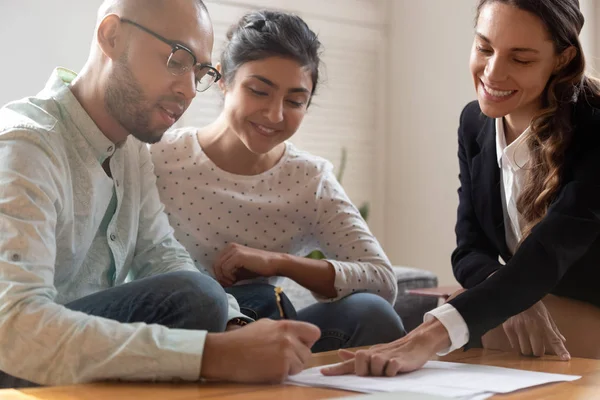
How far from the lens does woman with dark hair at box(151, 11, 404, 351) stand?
1.78m

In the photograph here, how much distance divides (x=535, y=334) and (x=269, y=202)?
71 cm

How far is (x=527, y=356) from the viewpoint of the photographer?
146 centimetres

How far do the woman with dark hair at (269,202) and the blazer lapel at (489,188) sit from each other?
0.28 meters

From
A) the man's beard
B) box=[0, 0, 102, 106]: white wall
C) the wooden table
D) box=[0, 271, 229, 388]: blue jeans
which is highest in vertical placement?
box=[0, 0, 102, 106]: white wall

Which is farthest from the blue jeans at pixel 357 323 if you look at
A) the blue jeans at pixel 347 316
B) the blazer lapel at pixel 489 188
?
the blazer lapel at pixel 489 188

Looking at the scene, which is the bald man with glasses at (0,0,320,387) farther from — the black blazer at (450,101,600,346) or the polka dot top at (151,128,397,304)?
the black blazer at (450,101,600,346)

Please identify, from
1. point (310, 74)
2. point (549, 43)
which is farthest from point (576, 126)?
point (310, 74)

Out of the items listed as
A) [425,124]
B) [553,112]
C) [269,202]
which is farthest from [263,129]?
[425,124]

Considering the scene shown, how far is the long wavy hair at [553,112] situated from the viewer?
60.1 inches

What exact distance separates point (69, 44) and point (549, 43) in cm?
227

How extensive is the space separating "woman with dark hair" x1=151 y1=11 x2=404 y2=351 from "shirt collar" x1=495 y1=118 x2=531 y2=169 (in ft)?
1.30

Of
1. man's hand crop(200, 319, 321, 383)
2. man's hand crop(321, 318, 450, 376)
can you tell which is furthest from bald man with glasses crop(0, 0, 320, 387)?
man's hand crop(321, 318, 450, 376)

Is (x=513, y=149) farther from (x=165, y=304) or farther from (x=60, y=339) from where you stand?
(x=60, y=339)

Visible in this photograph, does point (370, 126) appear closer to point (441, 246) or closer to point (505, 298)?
point (441, 246)
